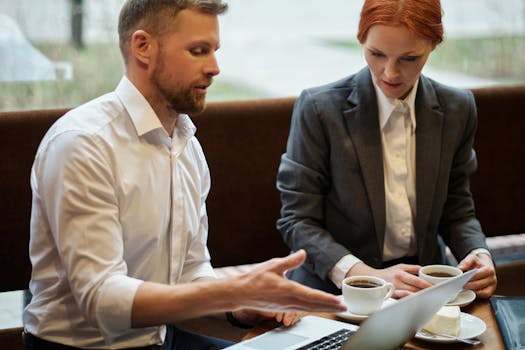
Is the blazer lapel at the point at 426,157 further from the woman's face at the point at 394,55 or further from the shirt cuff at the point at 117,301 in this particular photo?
the shirt cuff at the point at 117,301

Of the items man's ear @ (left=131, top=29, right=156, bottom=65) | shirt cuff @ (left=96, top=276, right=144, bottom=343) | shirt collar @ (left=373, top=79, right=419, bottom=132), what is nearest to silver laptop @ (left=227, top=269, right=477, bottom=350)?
shirt cuff @ (left=96, top=276, right=144, bottom=343)

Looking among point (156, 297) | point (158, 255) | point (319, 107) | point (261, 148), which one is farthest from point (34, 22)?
point (156, 297)

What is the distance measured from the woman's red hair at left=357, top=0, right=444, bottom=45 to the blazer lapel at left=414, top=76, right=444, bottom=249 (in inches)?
9.2

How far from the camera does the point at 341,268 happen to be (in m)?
2.07

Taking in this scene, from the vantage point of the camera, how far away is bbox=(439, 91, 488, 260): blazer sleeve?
7.43 feet

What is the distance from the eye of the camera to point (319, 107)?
7.30ft

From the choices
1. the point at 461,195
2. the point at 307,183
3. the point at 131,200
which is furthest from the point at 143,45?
the point at 461,195

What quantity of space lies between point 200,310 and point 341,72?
8.78 ft

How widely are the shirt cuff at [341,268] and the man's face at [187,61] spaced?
57 centimetres

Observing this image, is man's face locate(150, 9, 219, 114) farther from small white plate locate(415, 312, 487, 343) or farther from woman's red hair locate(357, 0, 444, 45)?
small white plate locate(415, 312, 487, 343)

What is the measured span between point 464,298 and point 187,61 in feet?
2.59

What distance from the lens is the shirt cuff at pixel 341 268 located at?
206 cm

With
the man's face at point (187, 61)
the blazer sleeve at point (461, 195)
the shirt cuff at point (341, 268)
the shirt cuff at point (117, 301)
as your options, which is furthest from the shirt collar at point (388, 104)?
the shirt cuff at point (117, 301)

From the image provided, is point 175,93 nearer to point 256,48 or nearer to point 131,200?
point 131,200
